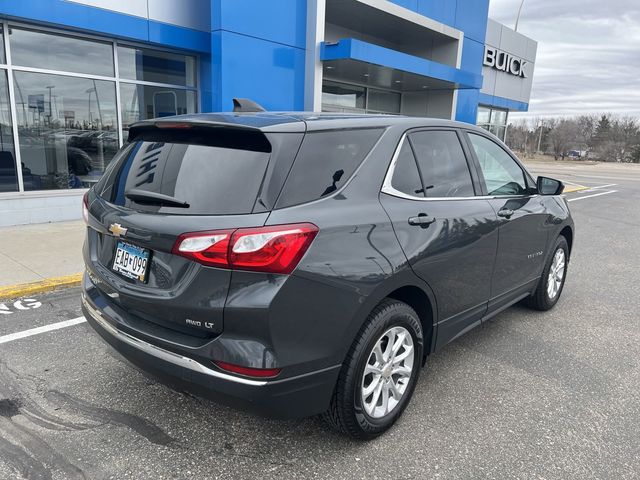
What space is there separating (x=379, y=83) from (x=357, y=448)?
14316 millimetres

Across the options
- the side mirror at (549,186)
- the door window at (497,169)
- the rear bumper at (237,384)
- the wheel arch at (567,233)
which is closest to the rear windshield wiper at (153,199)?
the rear bumper at (237,384)

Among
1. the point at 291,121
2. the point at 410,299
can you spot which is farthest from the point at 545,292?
the point at 291,121

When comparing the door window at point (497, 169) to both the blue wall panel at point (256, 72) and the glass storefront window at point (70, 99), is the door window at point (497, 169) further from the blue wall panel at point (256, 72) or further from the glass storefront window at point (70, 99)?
the glass storefront window at point (70, 99)

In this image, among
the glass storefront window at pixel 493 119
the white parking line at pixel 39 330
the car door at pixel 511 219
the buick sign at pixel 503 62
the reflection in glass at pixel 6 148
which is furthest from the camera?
the glass storefront window at pixel 493 119

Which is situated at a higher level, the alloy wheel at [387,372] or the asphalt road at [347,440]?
the alloy wheel at [387,372]

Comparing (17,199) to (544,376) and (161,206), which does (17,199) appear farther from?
(544,376)

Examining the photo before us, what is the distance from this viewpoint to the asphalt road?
248 centimetres

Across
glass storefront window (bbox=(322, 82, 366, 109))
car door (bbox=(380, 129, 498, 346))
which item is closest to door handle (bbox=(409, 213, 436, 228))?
car door (bbox=(380, 129, 498, 346))

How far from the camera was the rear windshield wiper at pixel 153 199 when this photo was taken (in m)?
2.33

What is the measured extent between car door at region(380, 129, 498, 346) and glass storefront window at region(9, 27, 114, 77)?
770cm

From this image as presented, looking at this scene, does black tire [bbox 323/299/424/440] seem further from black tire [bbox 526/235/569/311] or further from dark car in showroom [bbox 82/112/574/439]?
black tire [bbox 526/235/569/311]

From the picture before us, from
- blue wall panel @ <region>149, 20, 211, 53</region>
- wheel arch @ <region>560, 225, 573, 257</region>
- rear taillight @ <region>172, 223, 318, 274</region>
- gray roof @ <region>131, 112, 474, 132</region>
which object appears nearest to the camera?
rear taillight @ <region>172, 223, 318, 274</region>

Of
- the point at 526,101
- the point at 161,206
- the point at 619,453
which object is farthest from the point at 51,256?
the point at 526,101

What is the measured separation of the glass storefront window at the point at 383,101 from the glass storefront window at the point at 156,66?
7589 mm
